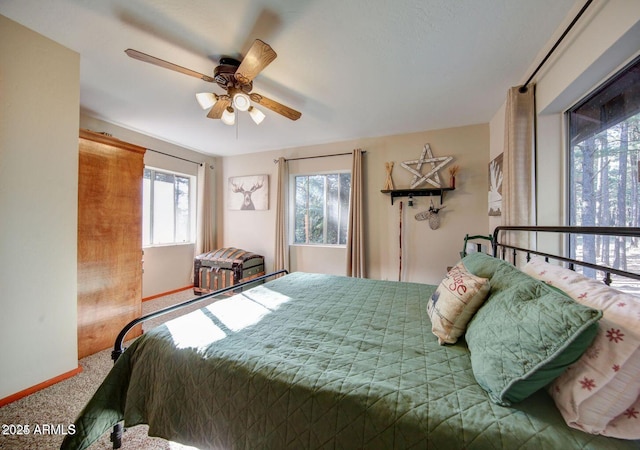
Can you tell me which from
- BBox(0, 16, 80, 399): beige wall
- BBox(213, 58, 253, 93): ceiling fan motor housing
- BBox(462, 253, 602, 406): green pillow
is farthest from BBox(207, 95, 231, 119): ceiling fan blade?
BBox(462, 253, 602, 406): green pillow

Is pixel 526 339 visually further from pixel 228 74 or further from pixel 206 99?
pixel 206 99

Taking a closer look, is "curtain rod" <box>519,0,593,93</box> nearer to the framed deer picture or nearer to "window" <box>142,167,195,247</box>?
the framed deer picture

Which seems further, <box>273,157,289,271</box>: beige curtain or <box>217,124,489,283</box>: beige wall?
<box>273,157,289,271</box>: beige curtain

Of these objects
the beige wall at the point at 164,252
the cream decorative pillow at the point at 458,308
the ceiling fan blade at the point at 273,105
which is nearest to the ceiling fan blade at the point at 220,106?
the ceiling fan blade at the point at 273,105

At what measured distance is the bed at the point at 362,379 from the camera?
2.22 feet

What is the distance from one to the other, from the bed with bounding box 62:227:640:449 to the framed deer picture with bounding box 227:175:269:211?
10.1 feet

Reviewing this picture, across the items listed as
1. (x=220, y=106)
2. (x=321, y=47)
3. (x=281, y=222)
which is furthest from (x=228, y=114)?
(x=281, y=222)

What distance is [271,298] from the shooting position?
1785 mm

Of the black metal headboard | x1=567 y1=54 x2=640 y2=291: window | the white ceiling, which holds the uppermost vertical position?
the white ceiling

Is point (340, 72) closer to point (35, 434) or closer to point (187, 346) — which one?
→ point (187, 346)

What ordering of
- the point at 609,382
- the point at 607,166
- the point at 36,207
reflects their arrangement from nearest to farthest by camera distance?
the point at 609,382
the point at 607,166
the point at 36,207

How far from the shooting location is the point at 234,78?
185 cm

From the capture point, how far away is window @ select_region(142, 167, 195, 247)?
145 inches

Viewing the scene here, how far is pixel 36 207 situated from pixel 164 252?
229cm
